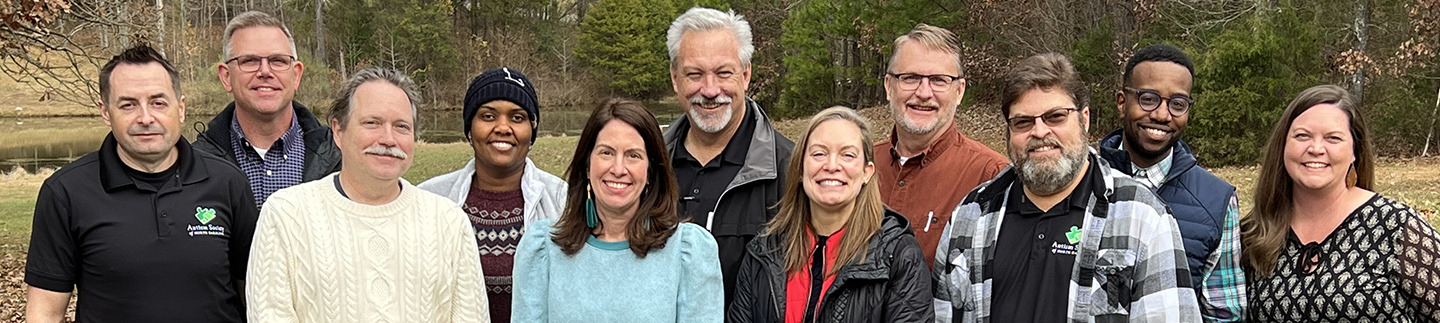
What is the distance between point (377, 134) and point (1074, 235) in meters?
2.40

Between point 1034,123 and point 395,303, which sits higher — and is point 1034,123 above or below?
above

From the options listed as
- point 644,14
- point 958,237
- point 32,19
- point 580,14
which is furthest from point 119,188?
point 580,14

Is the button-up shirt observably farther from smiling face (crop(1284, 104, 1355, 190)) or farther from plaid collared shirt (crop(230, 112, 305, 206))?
plaid collared shirt (crop(230, 112, 305, 206))

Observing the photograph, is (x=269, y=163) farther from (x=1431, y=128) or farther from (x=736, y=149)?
(x=1431, y=128)

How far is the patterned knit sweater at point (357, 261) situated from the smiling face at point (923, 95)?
1.96 m

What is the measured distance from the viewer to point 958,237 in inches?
144

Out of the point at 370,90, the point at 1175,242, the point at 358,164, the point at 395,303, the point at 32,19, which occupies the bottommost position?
the point at 395,303

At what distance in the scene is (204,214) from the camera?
11.8 feet

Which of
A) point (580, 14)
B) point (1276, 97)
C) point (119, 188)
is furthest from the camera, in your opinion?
point (580, 14)

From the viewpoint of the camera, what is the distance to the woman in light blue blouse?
11.4 ft

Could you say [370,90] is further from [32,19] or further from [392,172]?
[32,19]

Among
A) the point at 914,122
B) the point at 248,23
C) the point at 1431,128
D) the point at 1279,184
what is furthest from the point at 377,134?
the point at 1431,128

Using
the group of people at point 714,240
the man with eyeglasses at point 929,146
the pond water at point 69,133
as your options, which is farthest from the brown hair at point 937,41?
the pond water at point 69,133

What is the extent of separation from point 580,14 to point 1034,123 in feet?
169
